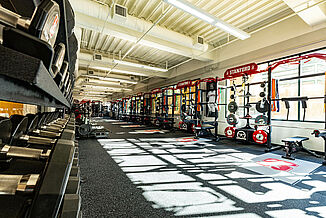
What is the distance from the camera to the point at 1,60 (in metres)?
0.24

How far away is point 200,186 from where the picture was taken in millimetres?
2438

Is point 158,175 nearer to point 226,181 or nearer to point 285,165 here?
point 226,181

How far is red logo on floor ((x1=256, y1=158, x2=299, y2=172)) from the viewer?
335 centimetres

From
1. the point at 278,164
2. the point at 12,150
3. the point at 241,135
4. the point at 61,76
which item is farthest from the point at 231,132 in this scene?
the point at 12,150

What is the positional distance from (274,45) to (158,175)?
19.0ft

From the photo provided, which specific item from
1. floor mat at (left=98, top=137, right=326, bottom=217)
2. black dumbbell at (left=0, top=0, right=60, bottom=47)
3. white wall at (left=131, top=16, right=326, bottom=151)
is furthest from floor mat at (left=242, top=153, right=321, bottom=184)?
black dumbbell at (left=0, top=0, right=60, bottom=47)

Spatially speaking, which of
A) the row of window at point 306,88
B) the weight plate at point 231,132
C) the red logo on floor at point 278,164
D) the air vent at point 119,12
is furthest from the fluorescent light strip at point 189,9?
the weight plate at point 231,132

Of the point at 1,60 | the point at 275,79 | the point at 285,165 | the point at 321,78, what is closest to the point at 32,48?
the point at 1,60

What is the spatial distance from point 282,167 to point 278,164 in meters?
0.20

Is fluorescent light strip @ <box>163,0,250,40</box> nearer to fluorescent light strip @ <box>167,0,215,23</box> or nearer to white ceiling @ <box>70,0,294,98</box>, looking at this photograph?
fluorescent light strip @ <box>167,0,215,23</box>

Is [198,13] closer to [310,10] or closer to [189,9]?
[189,9]

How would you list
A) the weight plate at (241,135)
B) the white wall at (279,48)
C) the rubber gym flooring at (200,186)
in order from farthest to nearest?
the weight plate at (241,135) < the white wall at (279,48) < the rubber gym flooring at (200,186)

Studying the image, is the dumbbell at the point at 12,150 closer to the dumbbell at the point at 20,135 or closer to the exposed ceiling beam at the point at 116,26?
the dumbbell at the point at 20,135

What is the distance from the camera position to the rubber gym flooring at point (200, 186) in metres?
1.87
